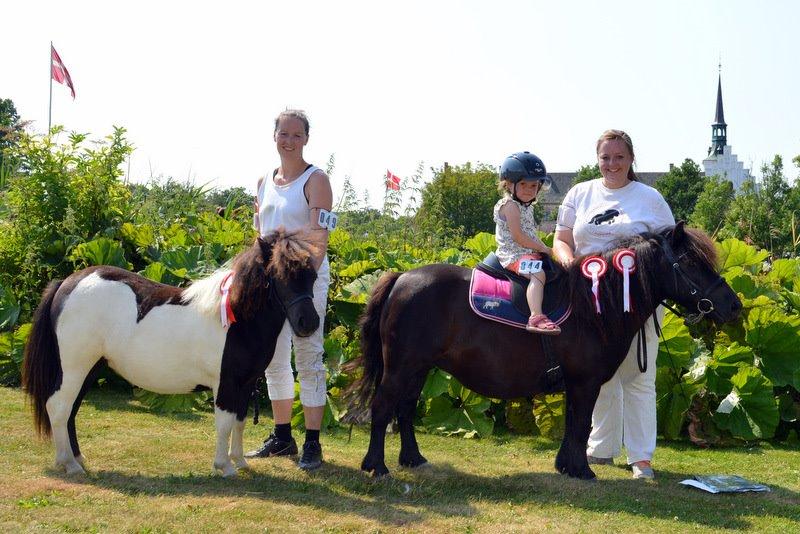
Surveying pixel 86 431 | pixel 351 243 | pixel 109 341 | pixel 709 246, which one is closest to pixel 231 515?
pixel 109 341

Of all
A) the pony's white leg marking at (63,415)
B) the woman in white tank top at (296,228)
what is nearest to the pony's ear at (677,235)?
the woman in white tank top at (296,228)

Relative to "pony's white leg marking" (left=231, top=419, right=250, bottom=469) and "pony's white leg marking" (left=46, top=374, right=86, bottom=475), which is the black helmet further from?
"pony's white leg marking" (left=46, top=374, right=86, bottom=475)

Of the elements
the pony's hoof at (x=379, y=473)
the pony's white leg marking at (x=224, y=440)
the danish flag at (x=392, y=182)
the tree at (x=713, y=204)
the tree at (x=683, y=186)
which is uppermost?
the tree at (x=683, y=186)

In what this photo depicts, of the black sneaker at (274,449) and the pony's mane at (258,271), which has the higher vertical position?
the pony's mane at (258,271)

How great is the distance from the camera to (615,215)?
206 inches

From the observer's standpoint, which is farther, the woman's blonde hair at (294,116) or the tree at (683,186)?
the tree at (683,186)

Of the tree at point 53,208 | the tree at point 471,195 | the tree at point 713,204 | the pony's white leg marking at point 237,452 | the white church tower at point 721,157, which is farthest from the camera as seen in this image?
the white church tower at point 721,157

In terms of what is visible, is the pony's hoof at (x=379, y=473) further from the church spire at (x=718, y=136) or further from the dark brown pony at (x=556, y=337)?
the church spire at (x=718, y=136)

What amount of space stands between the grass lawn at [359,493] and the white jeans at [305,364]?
0.46 m

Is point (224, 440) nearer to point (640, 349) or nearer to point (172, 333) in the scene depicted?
point (172, 333)

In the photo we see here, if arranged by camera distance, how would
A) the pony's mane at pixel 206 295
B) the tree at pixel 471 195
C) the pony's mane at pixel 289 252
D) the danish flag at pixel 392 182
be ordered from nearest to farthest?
the pony's mane at pixel 289 252, the pony's mane at pixel 206 295, the danish flag at pixel 392 182, the tree at pixel 471 195

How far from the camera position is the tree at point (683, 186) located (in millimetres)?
54719

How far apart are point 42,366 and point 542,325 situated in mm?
2921

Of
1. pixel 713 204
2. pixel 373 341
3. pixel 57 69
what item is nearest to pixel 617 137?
pixel 373 341
